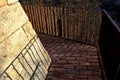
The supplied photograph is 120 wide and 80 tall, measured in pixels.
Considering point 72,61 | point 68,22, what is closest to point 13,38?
point 72,61

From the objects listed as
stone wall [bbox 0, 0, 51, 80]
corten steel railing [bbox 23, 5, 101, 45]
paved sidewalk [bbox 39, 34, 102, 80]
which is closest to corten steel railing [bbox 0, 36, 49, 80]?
stone wall [bbox 0, 0, 51, 80]

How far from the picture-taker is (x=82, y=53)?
15.5 ft

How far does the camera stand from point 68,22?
614cm

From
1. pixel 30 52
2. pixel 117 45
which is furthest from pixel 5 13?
pixel 117 45

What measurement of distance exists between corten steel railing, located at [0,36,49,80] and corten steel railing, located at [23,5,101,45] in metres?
2.54

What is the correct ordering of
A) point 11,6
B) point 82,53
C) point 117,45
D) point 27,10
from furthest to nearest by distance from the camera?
point 27,10 → point 82,53 → point 11,6 → point 117,45

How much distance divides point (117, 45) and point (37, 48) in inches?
63.9

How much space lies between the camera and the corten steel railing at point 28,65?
244 cm

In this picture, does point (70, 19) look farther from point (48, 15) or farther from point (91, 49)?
point (91, 49)

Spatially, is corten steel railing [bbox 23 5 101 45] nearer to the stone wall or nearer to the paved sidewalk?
the paved sidewalk

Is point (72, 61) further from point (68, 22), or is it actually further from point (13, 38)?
point (68, 22)

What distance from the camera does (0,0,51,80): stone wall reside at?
2.46m

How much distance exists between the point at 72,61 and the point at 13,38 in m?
1.93

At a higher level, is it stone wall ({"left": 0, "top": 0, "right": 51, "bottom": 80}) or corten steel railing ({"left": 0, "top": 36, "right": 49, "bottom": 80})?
stone wall ({"left": 0, "top": 0, "right": 51, "bottom": 80})
